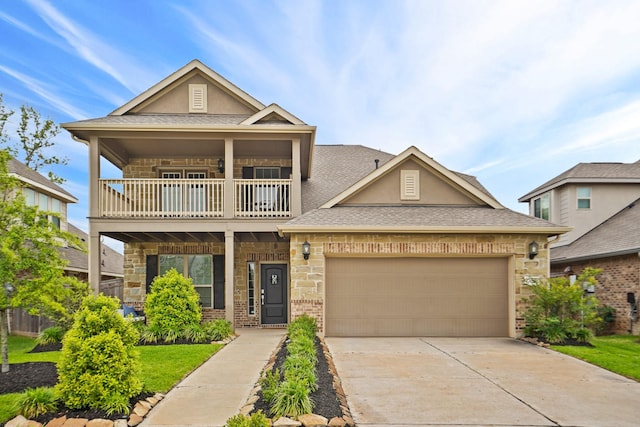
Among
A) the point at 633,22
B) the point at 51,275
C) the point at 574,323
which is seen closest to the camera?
the point at 51,275

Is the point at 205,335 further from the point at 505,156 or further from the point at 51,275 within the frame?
the point at 505,156

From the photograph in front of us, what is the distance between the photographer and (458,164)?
70.5 ft

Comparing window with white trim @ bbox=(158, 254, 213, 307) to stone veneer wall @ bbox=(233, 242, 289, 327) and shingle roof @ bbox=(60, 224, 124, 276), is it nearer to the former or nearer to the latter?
stone veneer wall @ bbox=(233, 242, 289, 327)

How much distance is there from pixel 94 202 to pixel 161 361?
5.81 m

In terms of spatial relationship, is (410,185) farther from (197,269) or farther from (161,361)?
(161,361)

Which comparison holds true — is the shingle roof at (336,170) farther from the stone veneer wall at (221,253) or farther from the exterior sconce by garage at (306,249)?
the exterior sconce by garage at (306,249)

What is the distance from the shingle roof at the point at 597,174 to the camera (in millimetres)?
18406

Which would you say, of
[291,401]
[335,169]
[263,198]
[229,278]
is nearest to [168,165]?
[263,198]

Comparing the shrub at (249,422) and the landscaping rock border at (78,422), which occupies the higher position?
the shrub at (249,422)

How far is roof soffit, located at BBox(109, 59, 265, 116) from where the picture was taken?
14547mm

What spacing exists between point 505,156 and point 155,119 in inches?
510

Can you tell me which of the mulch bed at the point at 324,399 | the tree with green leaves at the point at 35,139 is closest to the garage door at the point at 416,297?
the mulch bed at the point at 324,399

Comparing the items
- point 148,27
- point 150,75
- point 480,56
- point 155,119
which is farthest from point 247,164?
point 150,75

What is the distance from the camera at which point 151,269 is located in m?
14.9
